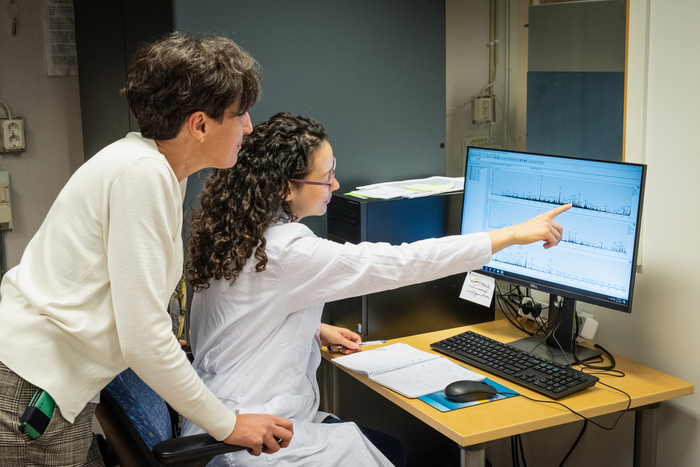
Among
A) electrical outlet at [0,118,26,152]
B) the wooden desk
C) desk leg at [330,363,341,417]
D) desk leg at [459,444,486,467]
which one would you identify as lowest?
desk leg at [330,363,341,417]

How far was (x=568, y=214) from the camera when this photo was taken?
168cm

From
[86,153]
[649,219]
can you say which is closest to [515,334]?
[649,219]

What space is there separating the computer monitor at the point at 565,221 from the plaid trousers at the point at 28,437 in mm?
1134

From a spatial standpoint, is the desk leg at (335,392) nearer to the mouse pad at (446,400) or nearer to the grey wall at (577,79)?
the mouse pad at (446,400)

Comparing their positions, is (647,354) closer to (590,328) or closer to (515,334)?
(590,328)

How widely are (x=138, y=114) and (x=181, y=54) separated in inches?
5.5

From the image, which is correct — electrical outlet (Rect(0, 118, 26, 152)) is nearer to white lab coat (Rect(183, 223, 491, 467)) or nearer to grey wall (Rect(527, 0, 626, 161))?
white lab coat (Rect(183, 223, 491, 467))

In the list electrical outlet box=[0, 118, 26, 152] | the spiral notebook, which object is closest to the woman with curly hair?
the spiral notebook

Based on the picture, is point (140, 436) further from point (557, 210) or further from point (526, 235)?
point (557, 210)

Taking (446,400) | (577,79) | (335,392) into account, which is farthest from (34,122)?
(577,79)

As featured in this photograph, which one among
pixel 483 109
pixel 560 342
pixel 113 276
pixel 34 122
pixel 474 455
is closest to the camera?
pixel 113 276

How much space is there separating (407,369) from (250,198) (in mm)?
581

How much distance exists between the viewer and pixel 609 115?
83.0 inches

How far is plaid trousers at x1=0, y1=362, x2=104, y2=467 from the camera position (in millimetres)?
1096
